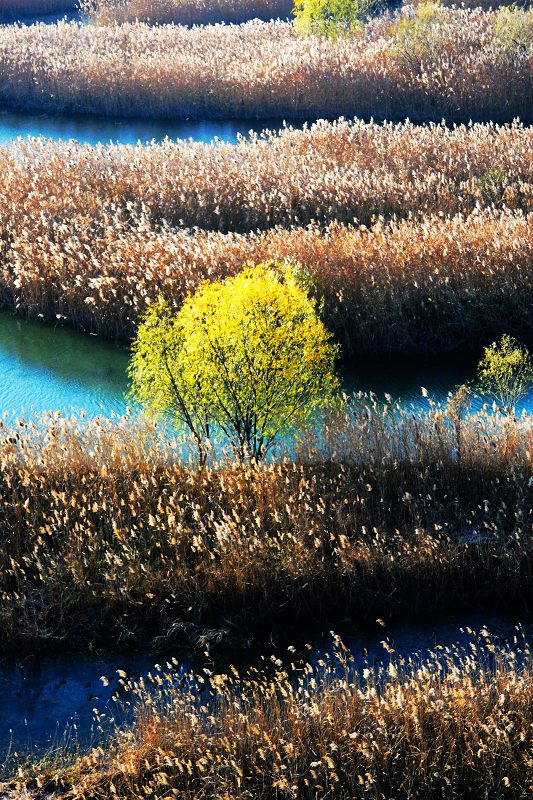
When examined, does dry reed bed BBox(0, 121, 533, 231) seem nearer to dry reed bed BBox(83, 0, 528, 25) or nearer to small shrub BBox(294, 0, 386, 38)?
small shrub BBox(294, 0, 386, 38)

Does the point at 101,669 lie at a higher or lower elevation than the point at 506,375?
lower

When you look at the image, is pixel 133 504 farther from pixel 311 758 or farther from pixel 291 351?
pixel 311 758

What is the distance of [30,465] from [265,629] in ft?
13.5

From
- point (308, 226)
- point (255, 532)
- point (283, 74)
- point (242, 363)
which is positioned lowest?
point (255, 532)

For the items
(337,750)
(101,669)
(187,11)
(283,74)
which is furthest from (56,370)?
(187,11)

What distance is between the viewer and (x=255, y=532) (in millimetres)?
12406

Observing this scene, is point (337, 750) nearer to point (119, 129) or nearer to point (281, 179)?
point (281, 179)

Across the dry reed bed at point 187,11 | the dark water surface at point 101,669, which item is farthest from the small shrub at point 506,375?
the dry reed bed at point 187,11

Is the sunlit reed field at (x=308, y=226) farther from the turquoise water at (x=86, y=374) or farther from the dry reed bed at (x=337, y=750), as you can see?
the dry reed bed at (x=337, y=750)

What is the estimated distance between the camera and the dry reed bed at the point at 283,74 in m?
33.1

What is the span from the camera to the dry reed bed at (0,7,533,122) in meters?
33.1

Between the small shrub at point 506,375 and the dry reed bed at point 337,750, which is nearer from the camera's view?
the dry reed bed at point 337,750

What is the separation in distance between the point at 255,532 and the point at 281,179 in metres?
14.9

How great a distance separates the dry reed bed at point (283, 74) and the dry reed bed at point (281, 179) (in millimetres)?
5063
